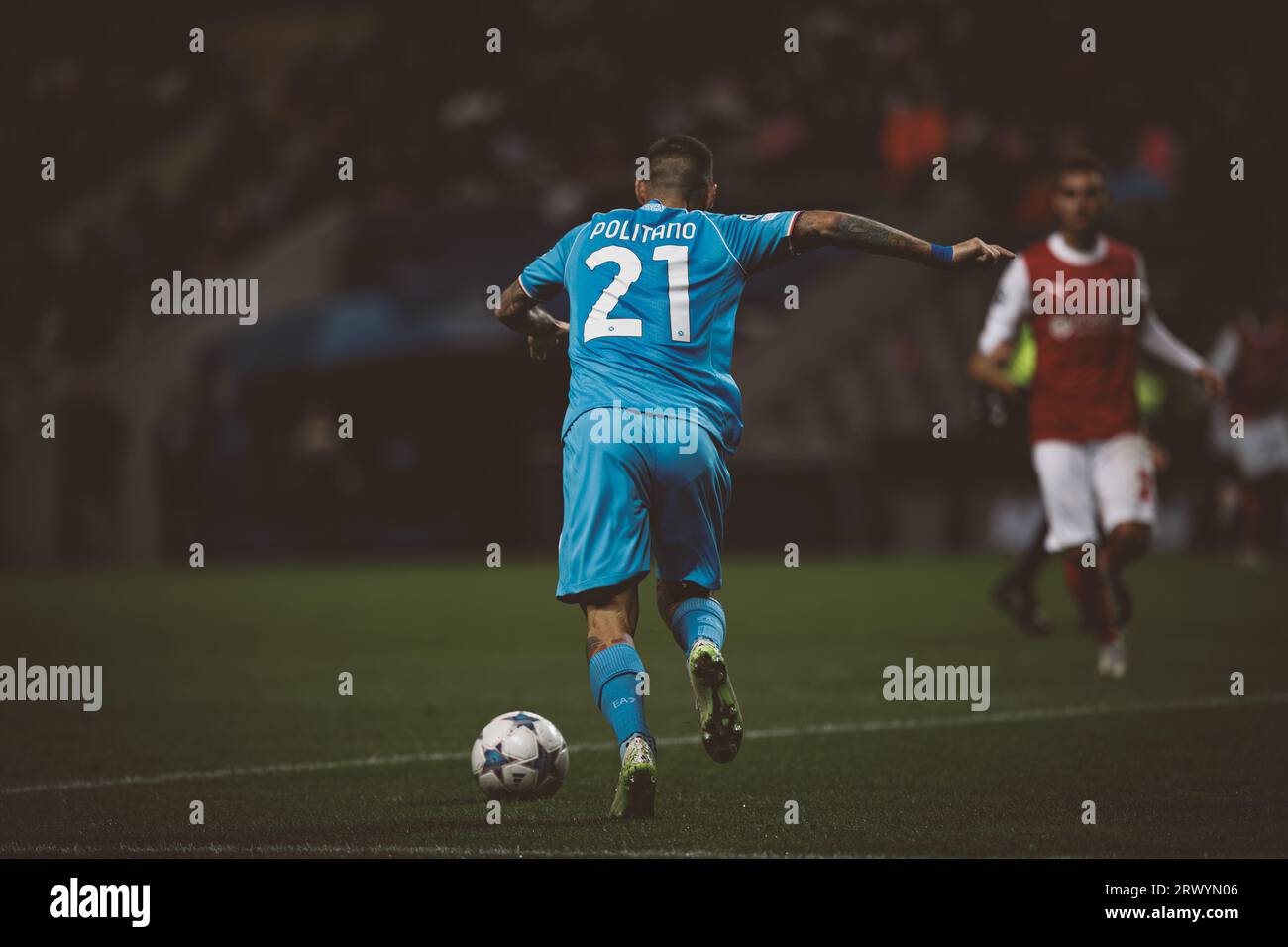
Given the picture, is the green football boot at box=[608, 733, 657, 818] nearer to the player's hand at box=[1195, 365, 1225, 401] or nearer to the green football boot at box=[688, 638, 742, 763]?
the green football boot at box=[688, 638, 742, 763]

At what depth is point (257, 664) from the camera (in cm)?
1066

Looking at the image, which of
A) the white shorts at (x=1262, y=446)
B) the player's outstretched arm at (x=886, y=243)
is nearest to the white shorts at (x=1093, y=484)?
the player's outstretched arm at (x=886, y=243)

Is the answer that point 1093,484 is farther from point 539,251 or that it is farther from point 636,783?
point 539,251

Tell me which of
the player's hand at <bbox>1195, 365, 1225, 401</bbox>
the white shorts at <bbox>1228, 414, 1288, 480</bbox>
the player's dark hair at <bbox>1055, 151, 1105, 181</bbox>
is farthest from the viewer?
the white shorts at <bbox>1228, 414, 1288, 480</bbox>

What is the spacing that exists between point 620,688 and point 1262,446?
13923mm

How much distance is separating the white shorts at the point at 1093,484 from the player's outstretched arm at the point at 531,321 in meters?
3.93

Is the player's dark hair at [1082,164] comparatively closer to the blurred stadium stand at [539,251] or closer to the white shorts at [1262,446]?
the white shorts at [1262,446]

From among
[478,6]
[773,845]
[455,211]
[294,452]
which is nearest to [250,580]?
[294,452]

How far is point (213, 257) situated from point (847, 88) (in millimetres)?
8588

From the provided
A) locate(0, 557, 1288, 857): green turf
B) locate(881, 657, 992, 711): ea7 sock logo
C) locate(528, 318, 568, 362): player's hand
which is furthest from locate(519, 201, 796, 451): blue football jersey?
locate(881, 657, 992, 711): ea7 sock logo

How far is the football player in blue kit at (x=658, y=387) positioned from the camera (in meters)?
5.70

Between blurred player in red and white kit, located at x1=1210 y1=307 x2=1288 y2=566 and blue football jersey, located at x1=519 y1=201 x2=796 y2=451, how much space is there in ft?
41.2

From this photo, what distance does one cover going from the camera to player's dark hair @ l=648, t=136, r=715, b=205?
596 centimetres
